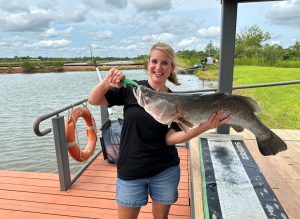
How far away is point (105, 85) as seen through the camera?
1.86 meters

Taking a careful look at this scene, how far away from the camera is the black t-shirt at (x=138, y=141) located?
1922mm

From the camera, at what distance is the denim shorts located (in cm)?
199

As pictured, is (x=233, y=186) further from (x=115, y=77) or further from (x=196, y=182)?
(x=115, y=77)

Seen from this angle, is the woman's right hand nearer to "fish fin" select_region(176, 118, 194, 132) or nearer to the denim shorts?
"fish fin" select_region(176, 118, 194, 132)

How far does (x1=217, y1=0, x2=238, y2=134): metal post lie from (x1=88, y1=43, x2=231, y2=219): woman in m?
1.99

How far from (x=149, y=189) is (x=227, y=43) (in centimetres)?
244

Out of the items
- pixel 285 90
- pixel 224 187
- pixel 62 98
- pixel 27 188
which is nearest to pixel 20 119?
pixel 62 98

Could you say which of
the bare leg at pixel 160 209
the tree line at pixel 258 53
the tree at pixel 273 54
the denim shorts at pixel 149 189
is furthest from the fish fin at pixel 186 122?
the tree at pixel 273 54

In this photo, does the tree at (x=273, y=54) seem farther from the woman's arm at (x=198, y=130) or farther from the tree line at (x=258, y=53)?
the woman's arm at (x=198, y=130)

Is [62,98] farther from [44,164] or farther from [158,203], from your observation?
[158,203]

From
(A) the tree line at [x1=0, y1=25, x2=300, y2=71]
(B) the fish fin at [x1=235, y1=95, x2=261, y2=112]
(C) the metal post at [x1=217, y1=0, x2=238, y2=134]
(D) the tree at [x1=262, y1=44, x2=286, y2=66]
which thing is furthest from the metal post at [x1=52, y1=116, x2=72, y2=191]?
(D) the tree at [x1=262, y1=44, x2=286, y2=66]

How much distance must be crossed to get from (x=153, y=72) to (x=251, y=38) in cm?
3958

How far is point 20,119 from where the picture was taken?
11.0m

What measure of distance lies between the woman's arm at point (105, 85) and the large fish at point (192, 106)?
119 millimetres
